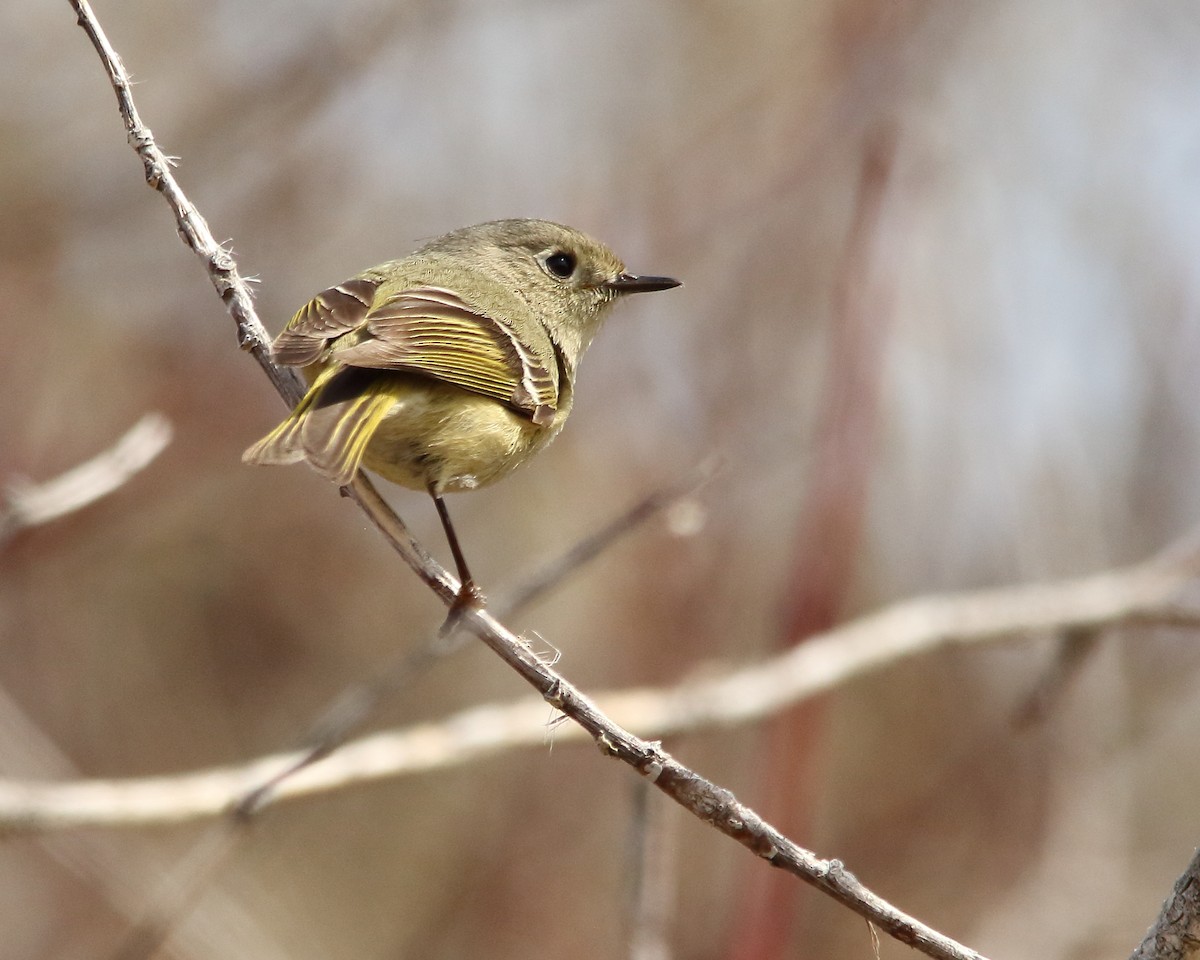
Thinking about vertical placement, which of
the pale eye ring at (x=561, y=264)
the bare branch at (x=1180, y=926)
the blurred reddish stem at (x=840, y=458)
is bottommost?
the bare branch at (x=1180, y=926)

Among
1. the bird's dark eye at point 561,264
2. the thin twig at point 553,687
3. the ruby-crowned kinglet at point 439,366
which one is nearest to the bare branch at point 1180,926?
the thin twig at point 553,687

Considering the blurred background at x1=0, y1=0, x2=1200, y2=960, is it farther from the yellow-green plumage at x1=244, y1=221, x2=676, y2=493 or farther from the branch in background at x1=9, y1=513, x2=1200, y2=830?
the yellow-green plumage at x1=244, y1=221, x2=676, y2=493

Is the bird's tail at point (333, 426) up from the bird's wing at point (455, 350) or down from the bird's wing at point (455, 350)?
down

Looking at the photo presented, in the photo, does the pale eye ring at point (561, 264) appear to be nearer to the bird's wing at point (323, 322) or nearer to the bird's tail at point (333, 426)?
the bird's wing at point (323, 322)

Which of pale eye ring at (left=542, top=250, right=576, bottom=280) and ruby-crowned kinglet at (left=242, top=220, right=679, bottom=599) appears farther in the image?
pale eye ring at (left=542, top=250, right=576, bottom=280)

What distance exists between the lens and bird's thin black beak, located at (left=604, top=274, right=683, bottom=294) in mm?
3028

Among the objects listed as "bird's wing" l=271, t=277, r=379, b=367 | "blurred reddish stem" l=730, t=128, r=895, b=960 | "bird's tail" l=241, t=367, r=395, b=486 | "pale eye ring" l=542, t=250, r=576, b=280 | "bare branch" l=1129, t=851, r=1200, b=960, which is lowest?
"bare branch" l=1129, t=851, r=1200, b=960

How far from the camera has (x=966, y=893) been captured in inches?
171

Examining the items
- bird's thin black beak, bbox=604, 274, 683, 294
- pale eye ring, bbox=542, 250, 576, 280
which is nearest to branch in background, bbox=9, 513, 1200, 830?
bird's thin black beak, bbox=604, 274, 683, 294

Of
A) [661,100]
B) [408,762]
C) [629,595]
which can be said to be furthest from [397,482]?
[661,100]

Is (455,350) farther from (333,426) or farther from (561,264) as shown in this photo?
(561,264)

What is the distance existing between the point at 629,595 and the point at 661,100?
90.3 inches

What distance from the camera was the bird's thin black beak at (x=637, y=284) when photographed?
3.03 metres

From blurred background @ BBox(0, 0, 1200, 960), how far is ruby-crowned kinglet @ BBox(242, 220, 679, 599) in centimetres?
133
